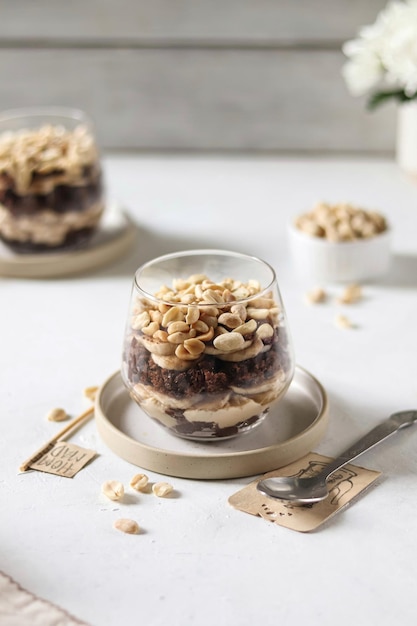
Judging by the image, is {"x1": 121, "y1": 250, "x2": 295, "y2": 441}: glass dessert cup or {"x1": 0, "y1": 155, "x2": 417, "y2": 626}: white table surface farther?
{"x1": 121, "y1": 250, "x2": 295, "y2": 441}: glass dessert cup

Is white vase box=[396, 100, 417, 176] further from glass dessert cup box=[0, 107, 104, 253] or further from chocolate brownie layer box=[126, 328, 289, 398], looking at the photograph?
chocolate brownie layer box=[126, 328, 289, 398]

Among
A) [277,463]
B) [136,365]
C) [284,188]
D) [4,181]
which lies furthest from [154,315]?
[284,188]

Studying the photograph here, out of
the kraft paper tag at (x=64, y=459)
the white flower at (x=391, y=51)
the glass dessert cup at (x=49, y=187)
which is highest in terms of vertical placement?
the white flower at (x=391, y=51)

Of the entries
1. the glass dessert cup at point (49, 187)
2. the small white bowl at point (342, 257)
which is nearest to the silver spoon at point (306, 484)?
the small white bowl at point (342, 257)

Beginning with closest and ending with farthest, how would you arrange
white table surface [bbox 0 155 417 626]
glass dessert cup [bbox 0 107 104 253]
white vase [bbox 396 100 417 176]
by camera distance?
white table surface [bbox 0 155 417 626] < glass dessert cup [bbox 0 107 104 253] < white vase [bbox 396 100 417 176]

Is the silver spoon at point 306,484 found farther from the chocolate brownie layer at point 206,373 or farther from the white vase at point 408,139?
the white vase at point 408,139

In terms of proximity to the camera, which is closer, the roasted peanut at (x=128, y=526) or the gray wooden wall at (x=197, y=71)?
the roasted peanut at (x=128, y=526)

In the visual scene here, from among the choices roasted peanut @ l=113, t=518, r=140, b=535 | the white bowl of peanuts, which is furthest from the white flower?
roasted peanut @ l=113, t=518, r=140, b=535

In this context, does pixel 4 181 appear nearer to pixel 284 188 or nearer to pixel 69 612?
pixel 284 188
